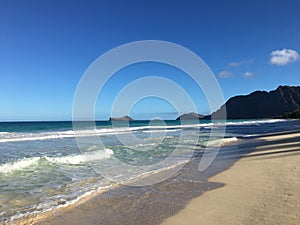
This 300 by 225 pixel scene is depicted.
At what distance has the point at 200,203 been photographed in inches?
216

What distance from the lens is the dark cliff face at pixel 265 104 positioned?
133125 millimetres

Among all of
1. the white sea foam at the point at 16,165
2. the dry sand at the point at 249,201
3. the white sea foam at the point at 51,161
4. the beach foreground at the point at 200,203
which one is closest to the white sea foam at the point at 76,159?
the white sea foam at the point at 51,161

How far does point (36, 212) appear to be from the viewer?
16.9ft

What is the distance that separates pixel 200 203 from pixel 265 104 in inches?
6002

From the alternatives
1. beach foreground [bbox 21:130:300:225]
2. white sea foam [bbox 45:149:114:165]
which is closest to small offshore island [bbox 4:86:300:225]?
beach foreground [bbox 21:130:300:225]

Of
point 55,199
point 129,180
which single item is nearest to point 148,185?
point 129,180

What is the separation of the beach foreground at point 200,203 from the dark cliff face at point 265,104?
130012 mm

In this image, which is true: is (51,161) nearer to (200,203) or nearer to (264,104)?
(200,203)

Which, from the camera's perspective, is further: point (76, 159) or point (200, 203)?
point (76, 159)

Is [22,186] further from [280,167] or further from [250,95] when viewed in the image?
[250,95]

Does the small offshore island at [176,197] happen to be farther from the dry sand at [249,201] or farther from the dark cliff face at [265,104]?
the dark cliff face at [265,104]

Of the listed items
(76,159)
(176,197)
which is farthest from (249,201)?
(76,159)

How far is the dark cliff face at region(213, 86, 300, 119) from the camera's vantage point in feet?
437

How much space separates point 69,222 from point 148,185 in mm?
2992
